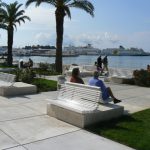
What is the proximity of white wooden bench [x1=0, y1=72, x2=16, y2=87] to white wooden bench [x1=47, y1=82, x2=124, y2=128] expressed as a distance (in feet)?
13.0

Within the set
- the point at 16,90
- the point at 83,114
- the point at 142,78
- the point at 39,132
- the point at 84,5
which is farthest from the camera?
the point at 84,5

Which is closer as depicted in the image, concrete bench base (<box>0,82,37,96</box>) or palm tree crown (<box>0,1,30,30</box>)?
concrete bench base (<box>0,82,37,96</box>)

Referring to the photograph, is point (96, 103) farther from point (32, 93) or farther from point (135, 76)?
point (135, 76)

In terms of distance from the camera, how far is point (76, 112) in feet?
24.7

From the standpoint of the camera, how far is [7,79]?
12.8 m

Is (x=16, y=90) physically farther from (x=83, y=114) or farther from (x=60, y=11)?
(x=60, y=11)

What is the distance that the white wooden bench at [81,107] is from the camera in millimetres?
7438

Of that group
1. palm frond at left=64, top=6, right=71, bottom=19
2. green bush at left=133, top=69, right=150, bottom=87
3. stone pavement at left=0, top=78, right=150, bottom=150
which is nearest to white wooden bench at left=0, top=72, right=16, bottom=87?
stone pavement at left=0, top=78, right=150, bottom=150

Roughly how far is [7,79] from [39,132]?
6259mm

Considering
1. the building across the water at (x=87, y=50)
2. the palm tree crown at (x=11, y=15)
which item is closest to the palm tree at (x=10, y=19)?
the palm tree crown at (x=11, y=15)

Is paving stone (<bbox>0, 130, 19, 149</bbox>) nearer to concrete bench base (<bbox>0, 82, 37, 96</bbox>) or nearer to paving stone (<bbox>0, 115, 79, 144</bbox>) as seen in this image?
paving stone (<bbox>0, 115, 79, 144</bbox>)

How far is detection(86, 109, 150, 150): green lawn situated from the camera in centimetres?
640

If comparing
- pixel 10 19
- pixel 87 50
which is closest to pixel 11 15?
pixel 10 19

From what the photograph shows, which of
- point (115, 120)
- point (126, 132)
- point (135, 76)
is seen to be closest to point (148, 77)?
point (135, 76)
